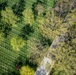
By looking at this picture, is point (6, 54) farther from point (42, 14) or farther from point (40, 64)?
point (42, 14)

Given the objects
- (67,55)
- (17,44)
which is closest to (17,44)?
(17,44)

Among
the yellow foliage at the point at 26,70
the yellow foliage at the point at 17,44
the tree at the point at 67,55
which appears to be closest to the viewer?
the tree at the point at 67,55

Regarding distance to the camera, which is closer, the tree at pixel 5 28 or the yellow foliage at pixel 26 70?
the yellow foliage at pixel 26 70

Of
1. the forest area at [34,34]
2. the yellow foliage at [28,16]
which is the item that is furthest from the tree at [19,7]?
the yellow foliage at [28,16]

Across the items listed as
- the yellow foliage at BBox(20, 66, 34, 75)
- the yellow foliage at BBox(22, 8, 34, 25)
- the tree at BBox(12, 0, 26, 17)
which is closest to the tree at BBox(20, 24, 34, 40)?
the yellow foliage at BBox(22, 8, 34, 25)

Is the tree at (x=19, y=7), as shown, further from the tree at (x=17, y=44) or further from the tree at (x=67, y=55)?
the tree at (x=67, y=55)

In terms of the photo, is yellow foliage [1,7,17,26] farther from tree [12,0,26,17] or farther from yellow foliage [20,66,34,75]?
yellow foliage [20,66,34,75]

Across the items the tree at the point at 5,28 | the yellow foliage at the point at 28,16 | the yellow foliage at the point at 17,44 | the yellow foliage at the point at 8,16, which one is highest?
the yellow foliage at the point at 28,16

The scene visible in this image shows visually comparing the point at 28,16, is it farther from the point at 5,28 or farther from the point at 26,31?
the point at 5,28
